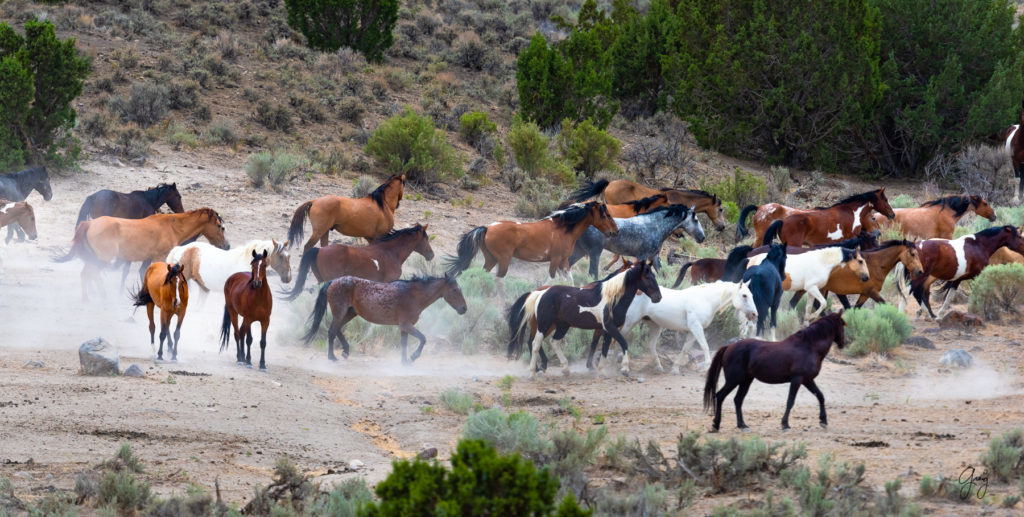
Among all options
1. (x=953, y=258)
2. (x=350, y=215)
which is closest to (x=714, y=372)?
(x=953, y=258)

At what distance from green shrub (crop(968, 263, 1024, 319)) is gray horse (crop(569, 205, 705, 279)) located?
14.5ft

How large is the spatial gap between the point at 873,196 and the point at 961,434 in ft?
30.6

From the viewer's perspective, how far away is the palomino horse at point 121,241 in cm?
1435

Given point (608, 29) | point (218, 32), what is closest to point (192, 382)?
point (218, 32)

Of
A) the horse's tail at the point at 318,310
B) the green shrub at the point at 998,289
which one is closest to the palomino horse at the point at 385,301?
the horse's tail at the point at 318,310

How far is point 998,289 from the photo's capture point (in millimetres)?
14828

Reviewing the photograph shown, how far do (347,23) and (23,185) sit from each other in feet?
55.4

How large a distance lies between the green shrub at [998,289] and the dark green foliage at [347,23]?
21.8 metres

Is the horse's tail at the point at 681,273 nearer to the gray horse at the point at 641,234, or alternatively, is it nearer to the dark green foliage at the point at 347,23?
the gray horse at the point at 641,234

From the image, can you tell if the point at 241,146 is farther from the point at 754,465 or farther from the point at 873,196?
the point at 754,465

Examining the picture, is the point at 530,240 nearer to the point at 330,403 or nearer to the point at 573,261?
the point at 573,261

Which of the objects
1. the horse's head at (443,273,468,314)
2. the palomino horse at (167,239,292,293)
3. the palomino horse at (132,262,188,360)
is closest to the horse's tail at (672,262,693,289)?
the horse's head at (443,273,468,314)

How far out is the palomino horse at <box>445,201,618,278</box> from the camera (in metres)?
15.1

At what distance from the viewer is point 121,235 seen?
47.2ft
